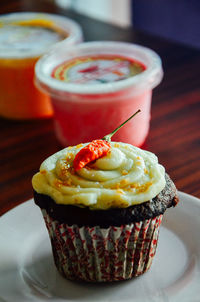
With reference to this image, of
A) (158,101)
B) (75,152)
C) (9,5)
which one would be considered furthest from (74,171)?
(9,5)

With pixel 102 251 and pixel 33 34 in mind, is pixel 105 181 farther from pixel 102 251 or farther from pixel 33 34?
pixel 33 34

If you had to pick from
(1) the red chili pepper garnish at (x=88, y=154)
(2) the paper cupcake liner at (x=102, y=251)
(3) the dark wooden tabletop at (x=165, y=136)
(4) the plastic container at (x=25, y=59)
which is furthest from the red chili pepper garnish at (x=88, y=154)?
(4) the plastic container at (x=25, y=59)

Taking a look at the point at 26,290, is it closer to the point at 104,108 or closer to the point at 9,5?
the point at 104,108

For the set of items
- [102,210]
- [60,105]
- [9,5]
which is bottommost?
[9,5]

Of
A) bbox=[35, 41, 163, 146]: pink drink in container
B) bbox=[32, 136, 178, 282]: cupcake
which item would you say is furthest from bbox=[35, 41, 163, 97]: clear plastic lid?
bbox=[32, 136, 178, 282]: cupcake

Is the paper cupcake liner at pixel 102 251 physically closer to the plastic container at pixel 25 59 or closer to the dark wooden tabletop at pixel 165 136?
the dark wooden tabletop at pixel 165 136

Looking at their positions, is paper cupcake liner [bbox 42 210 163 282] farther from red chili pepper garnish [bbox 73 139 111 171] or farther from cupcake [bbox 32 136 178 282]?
red chili pepper garnish [bbox 73 139 111 171]
